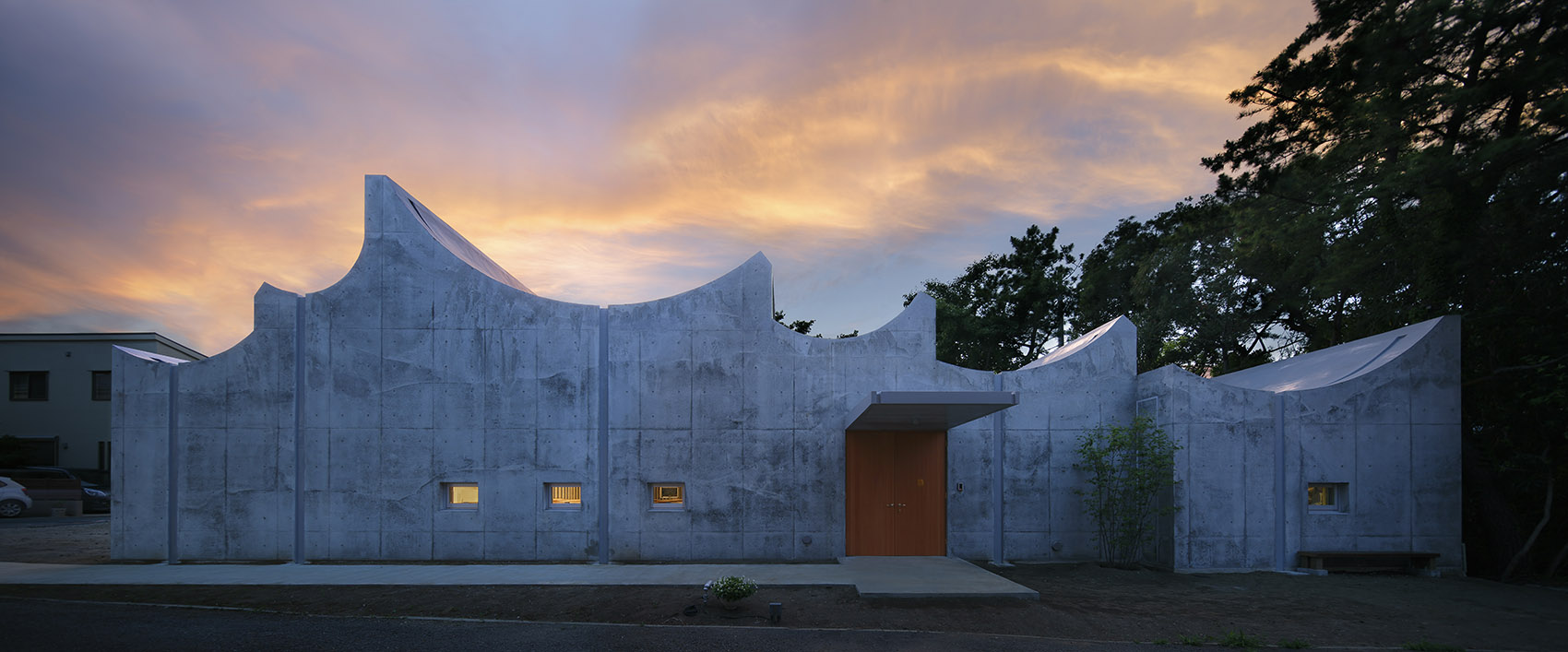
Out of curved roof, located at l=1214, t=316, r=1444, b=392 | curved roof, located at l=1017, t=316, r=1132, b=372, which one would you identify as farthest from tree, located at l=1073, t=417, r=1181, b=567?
curved roof, located at l=1214, t=316, r=1444, b=392

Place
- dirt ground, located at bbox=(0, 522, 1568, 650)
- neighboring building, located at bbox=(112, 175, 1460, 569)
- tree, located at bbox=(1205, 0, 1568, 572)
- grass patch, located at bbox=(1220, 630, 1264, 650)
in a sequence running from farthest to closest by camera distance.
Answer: neighboring building, located at bbox=(112, 175, 1460, 569), tree, located at bbox=(1205, 0, 1568, 572), dirt ground, located at bbox=(0, 522, 1568, 650), grass patch, located at bbox=(1220, 630, 1264, 650)

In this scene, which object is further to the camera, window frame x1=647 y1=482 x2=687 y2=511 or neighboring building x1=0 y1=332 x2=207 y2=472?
neighboring building x1=0 y1=332 x2=207 y2=472

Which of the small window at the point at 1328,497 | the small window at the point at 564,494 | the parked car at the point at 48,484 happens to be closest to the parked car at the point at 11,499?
the parked car at the point at 48,484

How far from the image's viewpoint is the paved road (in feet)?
28.6

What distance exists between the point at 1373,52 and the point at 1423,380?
6493mm

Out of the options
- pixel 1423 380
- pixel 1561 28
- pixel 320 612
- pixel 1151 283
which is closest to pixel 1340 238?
pixel 1423 380

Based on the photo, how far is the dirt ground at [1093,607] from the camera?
31.8ft

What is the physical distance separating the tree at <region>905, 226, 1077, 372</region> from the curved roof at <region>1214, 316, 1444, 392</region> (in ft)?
60.6

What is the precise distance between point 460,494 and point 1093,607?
11334mm

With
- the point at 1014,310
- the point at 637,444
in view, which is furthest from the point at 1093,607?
the point at 1014,310

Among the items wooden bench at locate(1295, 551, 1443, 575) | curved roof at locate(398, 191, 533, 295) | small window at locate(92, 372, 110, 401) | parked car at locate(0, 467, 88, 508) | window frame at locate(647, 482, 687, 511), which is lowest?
parked car at locate(0, 467, 88, 508)

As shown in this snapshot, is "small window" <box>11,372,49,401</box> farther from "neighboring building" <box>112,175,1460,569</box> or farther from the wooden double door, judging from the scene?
the wooden double door

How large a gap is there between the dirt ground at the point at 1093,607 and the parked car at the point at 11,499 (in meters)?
17.1

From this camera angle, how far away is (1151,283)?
27562mm
